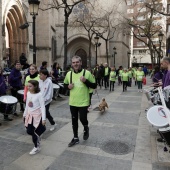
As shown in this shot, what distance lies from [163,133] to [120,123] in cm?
326

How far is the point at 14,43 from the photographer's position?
20.2 meters

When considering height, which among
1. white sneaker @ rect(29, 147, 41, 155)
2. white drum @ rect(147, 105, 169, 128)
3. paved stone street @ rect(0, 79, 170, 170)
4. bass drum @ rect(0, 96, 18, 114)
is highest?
white drum @ rect(147, 105, 169, 128)

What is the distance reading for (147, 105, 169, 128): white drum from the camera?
139 inches

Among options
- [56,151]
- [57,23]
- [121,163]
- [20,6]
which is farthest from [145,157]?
[57,23]

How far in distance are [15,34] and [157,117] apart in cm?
1876

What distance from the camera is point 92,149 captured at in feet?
15.4

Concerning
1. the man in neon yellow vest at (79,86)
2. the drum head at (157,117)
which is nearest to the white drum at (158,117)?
the drum head at (157,117)

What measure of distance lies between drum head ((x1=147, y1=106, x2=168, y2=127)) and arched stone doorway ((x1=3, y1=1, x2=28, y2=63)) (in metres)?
17.4

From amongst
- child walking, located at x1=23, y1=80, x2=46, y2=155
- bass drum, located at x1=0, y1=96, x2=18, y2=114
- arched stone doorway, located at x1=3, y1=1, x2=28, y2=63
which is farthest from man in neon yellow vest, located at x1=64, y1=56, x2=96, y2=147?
arched stone doorway, located at x1=3, y1=1, x2=28, y2=63

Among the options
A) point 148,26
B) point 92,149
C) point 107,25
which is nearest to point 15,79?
point 92,149

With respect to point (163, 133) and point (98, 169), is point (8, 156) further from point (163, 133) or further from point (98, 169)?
point (163, 133)

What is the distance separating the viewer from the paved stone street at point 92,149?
3.97 m

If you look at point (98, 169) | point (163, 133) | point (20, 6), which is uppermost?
point (20, 6)

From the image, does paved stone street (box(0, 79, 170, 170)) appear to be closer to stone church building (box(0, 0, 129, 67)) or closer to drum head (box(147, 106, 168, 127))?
drum head (box(147, 106, 168, 127))
